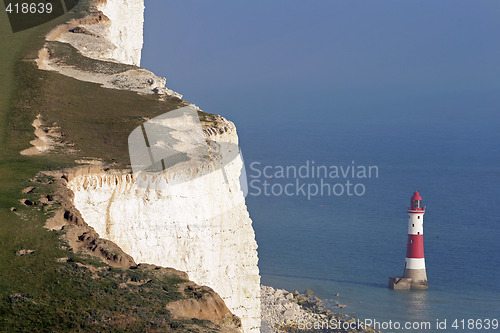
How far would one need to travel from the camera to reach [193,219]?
28938 mm

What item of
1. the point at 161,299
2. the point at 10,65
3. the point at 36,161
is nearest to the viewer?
the point at 161,299

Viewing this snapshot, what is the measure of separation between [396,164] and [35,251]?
11551 centimetres

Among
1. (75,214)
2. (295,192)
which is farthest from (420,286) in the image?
(75,214)

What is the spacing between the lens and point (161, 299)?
19.4m

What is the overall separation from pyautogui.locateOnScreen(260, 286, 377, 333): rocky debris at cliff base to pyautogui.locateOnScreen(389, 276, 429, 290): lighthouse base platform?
989cm

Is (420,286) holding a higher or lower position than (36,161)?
lower

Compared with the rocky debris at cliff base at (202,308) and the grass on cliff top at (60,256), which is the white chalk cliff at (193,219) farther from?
the rocky debris at cliff base at (202,308)

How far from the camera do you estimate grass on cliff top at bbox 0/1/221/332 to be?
17828 millimetres

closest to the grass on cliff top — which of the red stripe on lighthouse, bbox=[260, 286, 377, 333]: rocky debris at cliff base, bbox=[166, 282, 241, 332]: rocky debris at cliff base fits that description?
bbox=[166, 282, 241, 332]: rocky debris at cliff base

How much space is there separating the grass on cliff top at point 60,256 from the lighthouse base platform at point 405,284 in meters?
40.5

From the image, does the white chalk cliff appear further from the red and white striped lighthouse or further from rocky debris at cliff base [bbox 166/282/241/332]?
the red and white striped lighthouse

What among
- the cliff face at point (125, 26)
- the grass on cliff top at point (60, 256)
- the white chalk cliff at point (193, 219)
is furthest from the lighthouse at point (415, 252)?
the grass on cliff top at point (60, 256)

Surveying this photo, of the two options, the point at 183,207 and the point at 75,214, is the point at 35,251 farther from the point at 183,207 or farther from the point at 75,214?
the point at 183,207

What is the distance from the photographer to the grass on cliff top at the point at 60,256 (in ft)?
58.5
